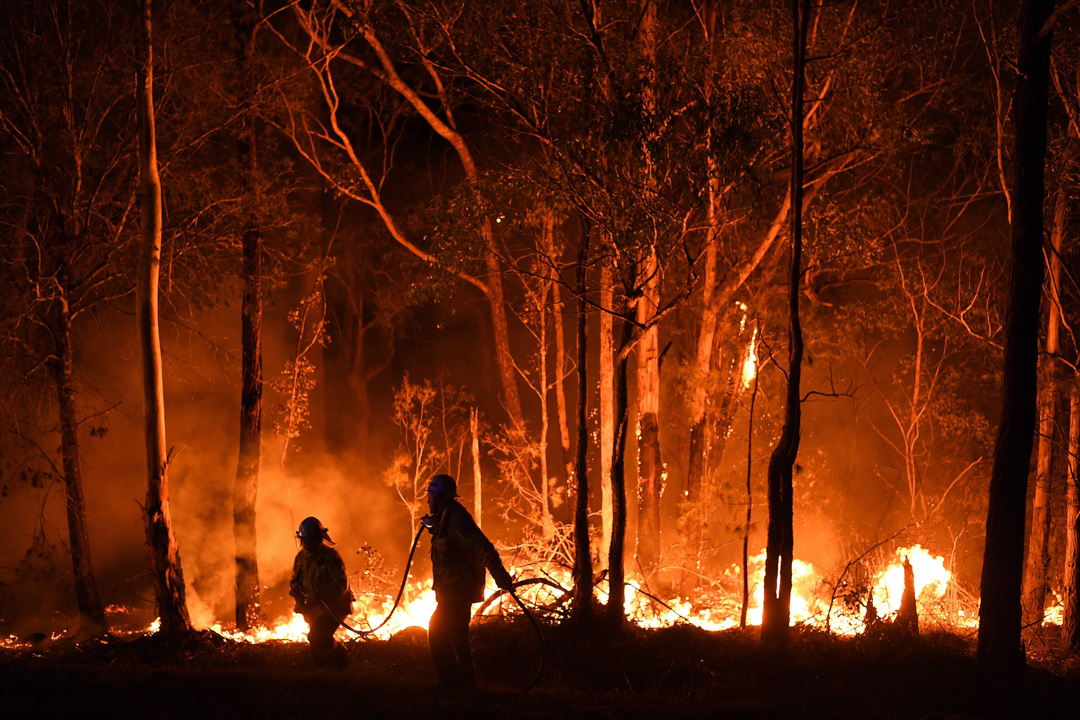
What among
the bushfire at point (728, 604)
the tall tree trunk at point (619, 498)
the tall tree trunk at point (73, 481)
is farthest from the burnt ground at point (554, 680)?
the tall tree trunk at point (73, 481)

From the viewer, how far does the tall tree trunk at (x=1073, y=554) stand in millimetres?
11828

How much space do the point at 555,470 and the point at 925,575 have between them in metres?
12.4

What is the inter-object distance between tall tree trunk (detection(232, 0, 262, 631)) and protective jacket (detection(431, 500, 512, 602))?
8.92 metres

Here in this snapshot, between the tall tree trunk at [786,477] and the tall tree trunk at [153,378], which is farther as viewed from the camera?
the tall tree trunk at [153,378]

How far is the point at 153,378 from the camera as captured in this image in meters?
11.3

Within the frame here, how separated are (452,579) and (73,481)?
9516 mm

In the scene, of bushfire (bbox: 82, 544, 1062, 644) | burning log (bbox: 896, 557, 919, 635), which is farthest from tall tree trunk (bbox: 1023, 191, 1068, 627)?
burning log (bbox: 896, 557, 919, 635)

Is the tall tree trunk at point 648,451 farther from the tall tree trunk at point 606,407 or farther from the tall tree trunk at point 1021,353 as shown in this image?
the tall tree trunk at point 1021,353

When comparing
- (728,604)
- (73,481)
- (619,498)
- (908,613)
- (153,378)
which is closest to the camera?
(908,613)

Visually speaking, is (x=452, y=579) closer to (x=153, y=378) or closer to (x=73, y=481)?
(x=153, y=378)

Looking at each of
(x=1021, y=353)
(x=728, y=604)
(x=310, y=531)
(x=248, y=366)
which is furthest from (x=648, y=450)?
(x=310, y=531)

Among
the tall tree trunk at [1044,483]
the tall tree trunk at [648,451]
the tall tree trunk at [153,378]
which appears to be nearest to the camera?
the tall tree trunk at [153,378]

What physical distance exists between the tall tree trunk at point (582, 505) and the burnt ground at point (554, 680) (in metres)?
0.43

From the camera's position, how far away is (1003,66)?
53.7ft
